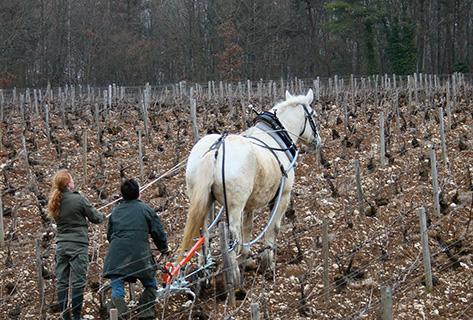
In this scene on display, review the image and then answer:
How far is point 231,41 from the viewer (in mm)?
46094

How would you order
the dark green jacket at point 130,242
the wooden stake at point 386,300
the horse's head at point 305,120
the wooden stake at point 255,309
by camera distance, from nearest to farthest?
the wooden stake at point 255,309 < the wooden stake at point 386,300 < the dark green jacket at point 130,242 < the horse's head at point 305,120

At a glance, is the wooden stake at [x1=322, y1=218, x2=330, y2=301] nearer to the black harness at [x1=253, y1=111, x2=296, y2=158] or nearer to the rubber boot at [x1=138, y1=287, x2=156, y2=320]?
the black harness at [x1=253, y1=111, x2=296, y2=158]

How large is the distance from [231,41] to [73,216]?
40761mm

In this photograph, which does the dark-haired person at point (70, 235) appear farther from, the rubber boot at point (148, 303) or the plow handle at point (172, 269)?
the plow handle at point (172, 269)

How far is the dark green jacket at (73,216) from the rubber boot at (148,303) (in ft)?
2.45

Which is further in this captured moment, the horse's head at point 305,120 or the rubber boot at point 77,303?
the horse's head at point 305,120

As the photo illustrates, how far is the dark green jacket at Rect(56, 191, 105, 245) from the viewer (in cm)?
618

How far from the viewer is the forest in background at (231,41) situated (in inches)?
1688

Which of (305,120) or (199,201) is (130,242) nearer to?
(199,201)

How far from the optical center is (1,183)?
12234 millimetres

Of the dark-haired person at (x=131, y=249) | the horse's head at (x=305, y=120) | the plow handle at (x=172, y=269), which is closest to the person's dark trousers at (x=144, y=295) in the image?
the dark-haired person at (x=131, y=249)

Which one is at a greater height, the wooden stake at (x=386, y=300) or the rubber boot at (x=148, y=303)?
the wooden stake at (x=386, y=300)

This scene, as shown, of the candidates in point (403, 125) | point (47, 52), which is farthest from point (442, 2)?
point (403, 125)

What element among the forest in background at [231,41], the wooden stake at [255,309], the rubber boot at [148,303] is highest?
the forest in background at [231,41]
